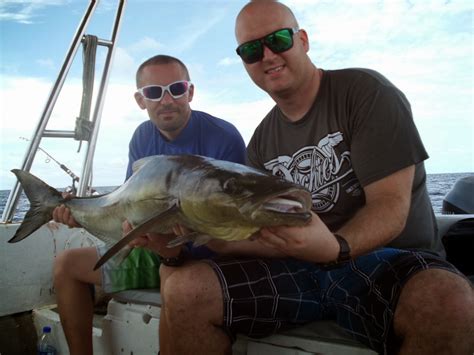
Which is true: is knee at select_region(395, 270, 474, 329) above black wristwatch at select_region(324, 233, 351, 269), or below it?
below

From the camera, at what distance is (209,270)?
212 centimetres

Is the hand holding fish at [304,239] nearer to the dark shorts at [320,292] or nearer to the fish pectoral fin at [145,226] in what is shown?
the dark shorts at [320,292]

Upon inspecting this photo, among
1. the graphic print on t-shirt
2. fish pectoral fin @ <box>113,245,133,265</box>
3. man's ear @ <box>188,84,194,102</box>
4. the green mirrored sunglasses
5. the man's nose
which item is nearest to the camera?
the graphic print on t-shirt

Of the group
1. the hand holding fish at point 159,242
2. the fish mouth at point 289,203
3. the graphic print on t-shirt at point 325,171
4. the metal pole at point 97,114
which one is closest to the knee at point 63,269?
the hand holding fish at point 159,242

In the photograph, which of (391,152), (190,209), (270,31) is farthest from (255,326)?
(270,31)

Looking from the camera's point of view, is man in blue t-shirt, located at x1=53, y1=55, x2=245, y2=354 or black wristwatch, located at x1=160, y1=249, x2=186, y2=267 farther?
man in blue t-shirt, located at x1=53, y1=55, x2=245, y2=354

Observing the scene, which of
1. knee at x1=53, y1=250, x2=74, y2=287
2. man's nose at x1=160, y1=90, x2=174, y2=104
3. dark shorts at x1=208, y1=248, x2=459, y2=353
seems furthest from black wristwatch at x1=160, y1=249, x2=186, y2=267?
man's nose at x1=160, y1=90, x2=174, y2=104

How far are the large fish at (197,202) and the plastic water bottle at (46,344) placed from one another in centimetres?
130

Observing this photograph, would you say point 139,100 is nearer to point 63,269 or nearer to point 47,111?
point 47,111

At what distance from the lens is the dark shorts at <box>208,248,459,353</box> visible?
1852mm

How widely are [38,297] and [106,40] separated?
7.98ft

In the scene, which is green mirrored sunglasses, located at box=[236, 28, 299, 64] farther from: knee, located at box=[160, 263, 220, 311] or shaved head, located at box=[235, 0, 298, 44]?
knee, located at box=[160, 263, 220, 311]

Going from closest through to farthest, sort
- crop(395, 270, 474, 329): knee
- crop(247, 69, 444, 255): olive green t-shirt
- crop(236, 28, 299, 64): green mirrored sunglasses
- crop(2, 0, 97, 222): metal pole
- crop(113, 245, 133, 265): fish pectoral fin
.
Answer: crop(395, 270, 474, 329): knee → crop(247, 69, 444, 255): olive green t-shirt → crop(236, 28, 299, 64): green mirrored sunglasses → crop(113, 245, 133, 265): fish pectoral fin → crop(2, 0, 97, 222): metal pole

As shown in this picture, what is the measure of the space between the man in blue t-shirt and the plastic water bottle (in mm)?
649
